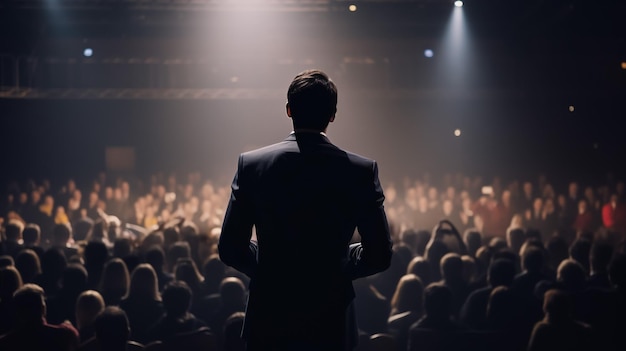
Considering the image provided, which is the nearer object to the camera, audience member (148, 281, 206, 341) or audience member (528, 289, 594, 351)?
audience member (528, 289, 594, 351)

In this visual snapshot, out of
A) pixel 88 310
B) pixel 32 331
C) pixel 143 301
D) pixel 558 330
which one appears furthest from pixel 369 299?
pixel 32 331

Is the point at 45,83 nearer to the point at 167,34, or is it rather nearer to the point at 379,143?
the point at 167,34

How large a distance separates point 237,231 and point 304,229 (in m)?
0.23

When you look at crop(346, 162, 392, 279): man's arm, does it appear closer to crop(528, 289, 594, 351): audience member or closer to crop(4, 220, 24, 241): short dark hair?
crop(528, 289, 594, 351): audience member

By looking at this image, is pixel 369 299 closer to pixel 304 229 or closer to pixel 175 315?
pixel 175 315

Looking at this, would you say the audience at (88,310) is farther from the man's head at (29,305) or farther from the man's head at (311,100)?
the man's head at (311,100)

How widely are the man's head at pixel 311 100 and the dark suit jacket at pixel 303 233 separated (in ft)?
0.17

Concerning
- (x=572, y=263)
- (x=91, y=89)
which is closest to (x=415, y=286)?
(x=572, y=263)

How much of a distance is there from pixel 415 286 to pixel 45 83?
49.0ft

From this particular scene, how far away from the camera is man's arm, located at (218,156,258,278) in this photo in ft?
8.34

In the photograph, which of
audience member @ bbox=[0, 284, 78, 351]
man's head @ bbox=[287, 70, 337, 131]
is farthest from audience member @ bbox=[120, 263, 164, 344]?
man's head @ bbox=[287, 70, 337, 131]

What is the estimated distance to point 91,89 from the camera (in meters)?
18.8

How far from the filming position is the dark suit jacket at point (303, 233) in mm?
2533

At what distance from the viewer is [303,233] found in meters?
2.54
